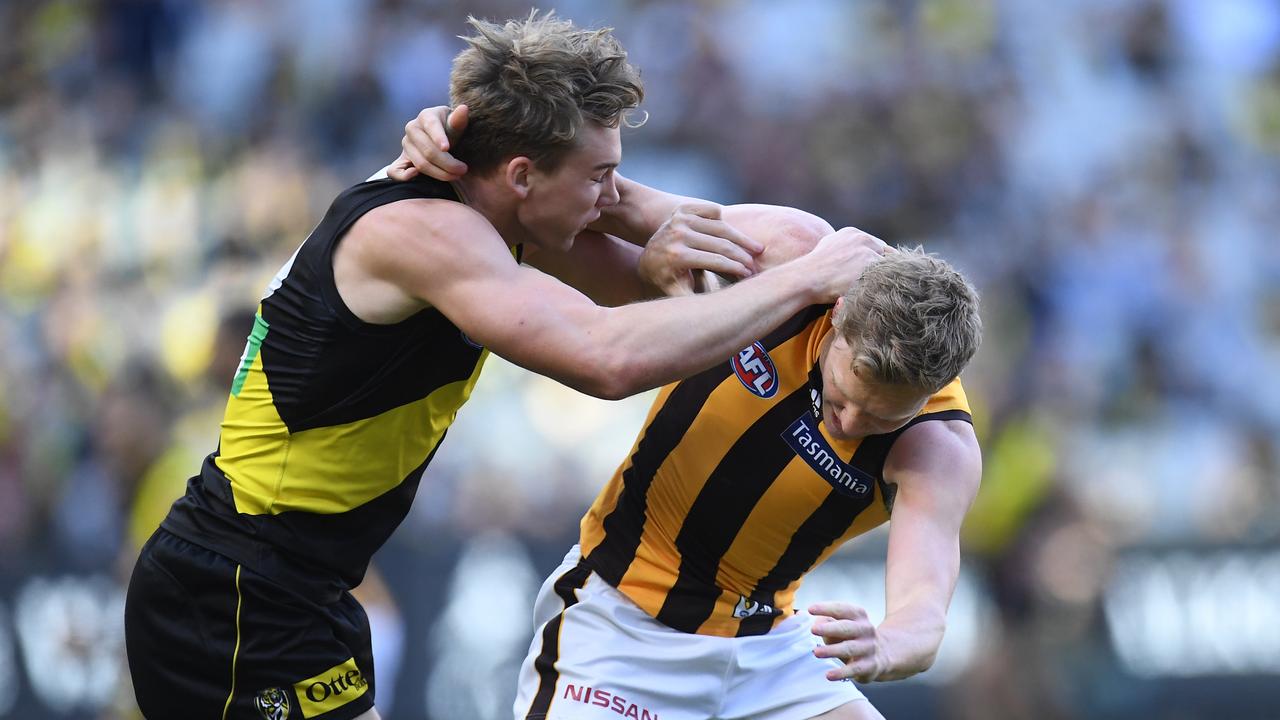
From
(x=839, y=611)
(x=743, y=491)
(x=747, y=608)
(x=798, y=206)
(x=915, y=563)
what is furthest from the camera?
(x=798, y=206)

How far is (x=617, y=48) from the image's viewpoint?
4.44 m

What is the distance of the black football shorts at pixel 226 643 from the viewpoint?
4363 millimetres

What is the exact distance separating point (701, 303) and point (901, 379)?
0.57 metres

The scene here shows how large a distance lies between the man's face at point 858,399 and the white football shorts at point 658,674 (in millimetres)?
684

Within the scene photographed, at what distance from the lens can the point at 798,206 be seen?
12219 millimetres

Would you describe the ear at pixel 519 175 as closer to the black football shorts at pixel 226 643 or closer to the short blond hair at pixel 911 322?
the short blond hair at pixel 911 322

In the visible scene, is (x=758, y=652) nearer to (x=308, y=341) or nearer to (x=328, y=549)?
(x=328, y=549)

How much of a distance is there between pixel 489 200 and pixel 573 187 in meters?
0.24

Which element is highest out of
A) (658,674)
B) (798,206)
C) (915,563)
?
(798,206)

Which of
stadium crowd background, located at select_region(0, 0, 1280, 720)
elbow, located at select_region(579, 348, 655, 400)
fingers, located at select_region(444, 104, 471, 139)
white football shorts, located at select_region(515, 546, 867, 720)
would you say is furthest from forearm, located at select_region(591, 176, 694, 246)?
stadium crowd background, located at select_region(0, 0, 1280, 720)

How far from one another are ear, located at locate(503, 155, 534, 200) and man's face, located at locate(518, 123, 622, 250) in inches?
0.5

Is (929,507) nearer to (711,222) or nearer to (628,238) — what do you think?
(711,222)

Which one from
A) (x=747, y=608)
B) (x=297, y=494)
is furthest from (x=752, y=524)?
(x=297, y=494)

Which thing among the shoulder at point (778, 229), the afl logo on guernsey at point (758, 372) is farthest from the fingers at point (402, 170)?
the afl logo on guernsey at point (758, 372)
